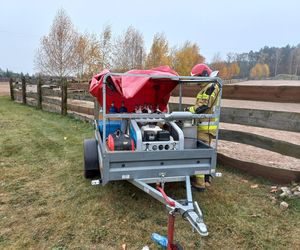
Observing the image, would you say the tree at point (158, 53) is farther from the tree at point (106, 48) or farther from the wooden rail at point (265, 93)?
the wooden rail at point (265, 93)

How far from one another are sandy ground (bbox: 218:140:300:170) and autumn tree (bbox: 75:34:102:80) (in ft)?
69.0

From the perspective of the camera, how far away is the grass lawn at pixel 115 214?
2930mm

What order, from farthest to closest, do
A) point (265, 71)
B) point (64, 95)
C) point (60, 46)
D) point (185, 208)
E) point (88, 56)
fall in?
1. point (265, 71)
2. point (88, 56)
3. point (60, 46)
4. point (64, 95)
5. point (185, 208)

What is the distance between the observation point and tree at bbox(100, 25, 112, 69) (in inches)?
1053

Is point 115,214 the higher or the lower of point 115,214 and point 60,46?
the lower

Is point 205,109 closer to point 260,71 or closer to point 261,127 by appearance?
point 261,127

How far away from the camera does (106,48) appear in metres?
27.1

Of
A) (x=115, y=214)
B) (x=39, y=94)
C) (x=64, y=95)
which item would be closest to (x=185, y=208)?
(x=115, y=214)

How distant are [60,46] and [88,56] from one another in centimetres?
449

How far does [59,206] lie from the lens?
368cm

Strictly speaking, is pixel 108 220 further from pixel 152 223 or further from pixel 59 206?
pixel 59 206

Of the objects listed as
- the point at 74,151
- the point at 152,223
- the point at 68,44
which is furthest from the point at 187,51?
→ the point at 152,223

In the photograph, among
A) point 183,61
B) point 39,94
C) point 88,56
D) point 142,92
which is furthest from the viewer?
point 183,61

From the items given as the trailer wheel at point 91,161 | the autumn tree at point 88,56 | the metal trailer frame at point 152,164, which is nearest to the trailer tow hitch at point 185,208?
the metal trailer frame at point 152,164
